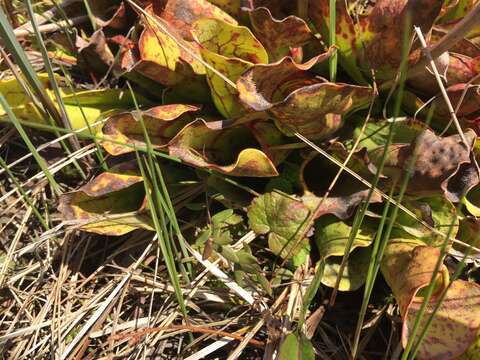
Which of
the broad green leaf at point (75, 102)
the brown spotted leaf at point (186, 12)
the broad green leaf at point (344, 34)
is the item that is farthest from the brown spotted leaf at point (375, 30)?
the broad green leaf at point (75, 102)

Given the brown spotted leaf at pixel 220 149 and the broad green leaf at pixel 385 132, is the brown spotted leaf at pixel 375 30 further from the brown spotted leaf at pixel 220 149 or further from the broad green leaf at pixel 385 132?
the brown spotted leaf at pixel 220 149

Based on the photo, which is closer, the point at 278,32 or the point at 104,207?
the point at 278,32

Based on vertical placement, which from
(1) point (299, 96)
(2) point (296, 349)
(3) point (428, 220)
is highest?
(1) point (299, 96)

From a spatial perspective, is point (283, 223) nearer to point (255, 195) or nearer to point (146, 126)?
point (255, 195)

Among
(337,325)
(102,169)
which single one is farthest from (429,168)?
(102,169)

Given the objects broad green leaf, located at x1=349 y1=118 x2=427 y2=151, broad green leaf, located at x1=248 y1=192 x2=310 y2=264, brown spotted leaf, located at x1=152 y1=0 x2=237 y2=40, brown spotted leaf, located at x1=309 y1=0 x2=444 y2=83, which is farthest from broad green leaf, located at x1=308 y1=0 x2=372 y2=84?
broad green leaf, located at x1=248 y1=192 x2=310 y2=264

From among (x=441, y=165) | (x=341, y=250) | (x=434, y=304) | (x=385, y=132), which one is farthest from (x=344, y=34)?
(x=434, y=304)
